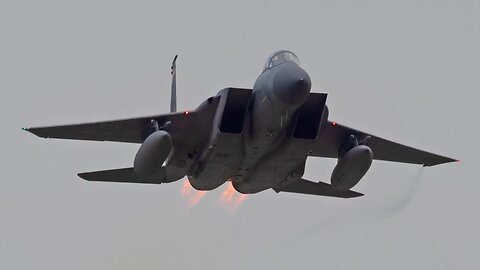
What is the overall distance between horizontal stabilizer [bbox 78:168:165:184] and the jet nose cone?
5.20 m

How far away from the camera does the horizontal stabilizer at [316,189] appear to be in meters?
28.8

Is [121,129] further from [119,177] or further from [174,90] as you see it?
[174,90]

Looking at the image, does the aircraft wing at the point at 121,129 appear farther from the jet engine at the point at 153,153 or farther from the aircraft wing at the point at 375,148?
the aircraft wing at the point at 375,148

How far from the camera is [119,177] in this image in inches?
1073

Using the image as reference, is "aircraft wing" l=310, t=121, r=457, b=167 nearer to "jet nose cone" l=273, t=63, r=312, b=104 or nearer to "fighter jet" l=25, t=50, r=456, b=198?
"fighter jet" l=25, t=50, r=456, b=198

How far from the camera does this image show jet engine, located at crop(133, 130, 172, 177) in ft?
78.8

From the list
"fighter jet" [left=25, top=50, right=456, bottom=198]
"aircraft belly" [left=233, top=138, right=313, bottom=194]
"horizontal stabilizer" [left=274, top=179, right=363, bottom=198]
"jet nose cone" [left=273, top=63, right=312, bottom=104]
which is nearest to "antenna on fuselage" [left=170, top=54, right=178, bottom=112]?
"fighter jet" [left=25, top=50, right=456, bottom=198]

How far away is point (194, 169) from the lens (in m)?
26.5

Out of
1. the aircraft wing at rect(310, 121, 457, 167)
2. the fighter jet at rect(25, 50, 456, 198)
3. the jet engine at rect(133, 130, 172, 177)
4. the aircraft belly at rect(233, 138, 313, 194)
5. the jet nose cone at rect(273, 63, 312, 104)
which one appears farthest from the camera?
the aircraft wing at rect(310, 121, 457, 167)

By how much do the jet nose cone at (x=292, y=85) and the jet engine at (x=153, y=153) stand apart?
3053 mm

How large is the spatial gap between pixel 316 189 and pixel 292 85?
22.4 ft

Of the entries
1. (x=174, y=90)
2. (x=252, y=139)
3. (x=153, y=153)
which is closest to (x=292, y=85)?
(x=252, y=139)

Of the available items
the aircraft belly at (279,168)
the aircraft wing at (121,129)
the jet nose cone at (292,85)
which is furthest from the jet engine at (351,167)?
the aircraft wing at (121,129)

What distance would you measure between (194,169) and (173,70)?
7350mm
